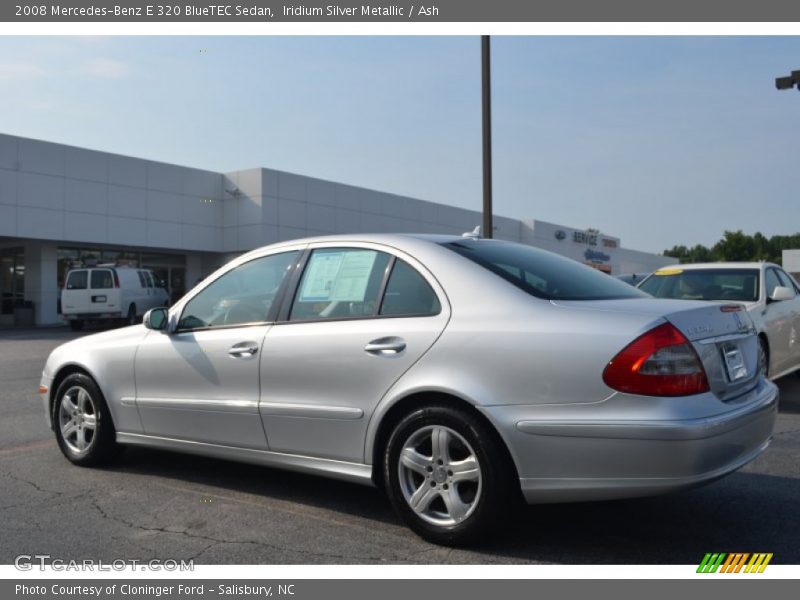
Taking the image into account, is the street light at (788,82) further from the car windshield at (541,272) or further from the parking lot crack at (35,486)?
the parking lot crack at (35,486)

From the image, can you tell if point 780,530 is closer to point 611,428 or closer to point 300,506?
point 611,428

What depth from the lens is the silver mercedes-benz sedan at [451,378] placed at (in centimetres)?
334

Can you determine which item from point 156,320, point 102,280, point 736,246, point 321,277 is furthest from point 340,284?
point 736,246

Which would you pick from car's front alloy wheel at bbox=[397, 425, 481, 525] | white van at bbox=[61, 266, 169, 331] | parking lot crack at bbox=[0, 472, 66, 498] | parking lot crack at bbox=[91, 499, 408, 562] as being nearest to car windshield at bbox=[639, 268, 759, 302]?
car's front alloy wheel at bbox=[397, 425, 481, 525]

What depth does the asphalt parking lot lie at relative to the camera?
3699 mm

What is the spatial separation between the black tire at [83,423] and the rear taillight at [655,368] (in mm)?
3699

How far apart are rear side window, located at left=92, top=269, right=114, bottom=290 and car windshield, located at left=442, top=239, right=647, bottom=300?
71.2 feet

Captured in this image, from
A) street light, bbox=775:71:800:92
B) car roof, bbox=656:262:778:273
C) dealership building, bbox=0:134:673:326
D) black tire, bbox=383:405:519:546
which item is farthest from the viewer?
dealership building, bbox=0:134:673:326

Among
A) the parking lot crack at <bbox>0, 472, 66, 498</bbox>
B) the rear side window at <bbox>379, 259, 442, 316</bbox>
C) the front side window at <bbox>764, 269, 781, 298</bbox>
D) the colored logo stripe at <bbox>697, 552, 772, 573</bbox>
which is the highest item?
the front side window at <bbox>764, 269, 781, 298</bbox>

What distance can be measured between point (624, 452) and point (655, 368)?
0.39m

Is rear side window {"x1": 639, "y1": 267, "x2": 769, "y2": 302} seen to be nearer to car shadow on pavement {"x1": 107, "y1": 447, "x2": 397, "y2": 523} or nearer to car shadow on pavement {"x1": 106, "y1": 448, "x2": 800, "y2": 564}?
car shadow on pavement {"x1": 106, "y1": 448, "x2": 800, "y2": 564}

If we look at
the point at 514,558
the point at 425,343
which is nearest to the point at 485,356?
the point at 425,343

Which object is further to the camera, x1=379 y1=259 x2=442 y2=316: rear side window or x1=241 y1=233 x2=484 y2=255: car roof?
x1=241 y1=233 x2=484 y2=255: car roof

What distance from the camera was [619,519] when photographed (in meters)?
4.23
